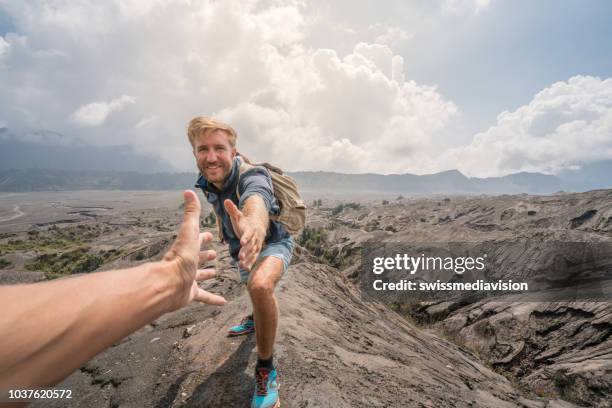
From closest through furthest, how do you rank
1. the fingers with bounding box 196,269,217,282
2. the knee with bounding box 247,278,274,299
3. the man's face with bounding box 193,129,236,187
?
the fingers with bounding box 196,269,217,282
the knee with bounding box 247,278,274,299
the man's face with bounding box 193,129,236,187

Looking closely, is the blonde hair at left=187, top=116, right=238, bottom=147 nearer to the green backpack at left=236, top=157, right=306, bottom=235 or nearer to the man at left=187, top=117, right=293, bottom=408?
the man at left=187, top=117, right=293, bottom=408

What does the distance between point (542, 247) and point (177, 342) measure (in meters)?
21.3

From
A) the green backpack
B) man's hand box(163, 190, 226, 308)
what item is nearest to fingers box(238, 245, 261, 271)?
man's hand box(163, 190, 226, 308)

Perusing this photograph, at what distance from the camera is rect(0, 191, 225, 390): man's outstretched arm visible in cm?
105

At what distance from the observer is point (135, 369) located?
15.8 ft

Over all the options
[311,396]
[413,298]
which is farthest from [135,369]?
[413,298]

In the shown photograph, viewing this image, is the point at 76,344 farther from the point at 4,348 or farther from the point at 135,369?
the point at 135,369

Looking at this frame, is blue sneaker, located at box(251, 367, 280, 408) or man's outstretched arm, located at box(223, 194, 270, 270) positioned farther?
blue sneaker, located at box(251, 367, 280, 408)

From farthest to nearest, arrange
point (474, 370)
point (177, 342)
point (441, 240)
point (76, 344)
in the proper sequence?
point (441, 240)
point (474, 370)
point (177, 342)
point (76, 344)

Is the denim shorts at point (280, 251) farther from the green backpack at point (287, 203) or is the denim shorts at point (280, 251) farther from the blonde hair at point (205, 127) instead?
the blonde hair at point (205, 127)

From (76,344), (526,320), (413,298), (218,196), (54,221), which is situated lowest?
(54,221)

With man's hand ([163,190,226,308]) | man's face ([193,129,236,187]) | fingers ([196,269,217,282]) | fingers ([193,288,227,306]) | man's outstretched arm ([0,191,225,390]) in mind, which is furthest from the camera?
man's face ([193,129,236,187])

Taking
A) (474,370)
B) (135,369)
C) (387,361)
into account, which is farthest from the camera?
(474,370)

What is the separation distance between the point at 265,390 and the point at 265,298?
1132 mm
